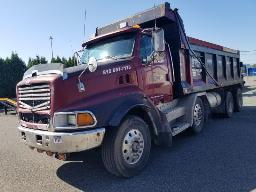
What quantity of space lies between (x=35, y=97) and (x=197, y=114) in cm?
437

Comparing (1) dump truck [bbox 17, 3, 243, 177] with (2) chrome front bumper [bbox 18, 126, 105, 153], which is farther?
(1) dump truck [bbox 17, 3, 243, 177]

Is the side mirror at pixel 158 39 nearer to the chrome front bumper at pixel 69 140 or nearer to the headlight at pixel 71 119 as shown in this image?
the chrome front bumper at pixel 69 140

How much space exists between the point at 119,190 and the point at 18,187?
1.64m

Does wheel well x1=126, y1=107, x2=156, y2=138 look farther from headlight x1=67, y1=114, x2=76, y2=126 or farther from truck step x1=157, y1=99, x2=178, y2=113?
headlight x1=67, y1=114, x2=76, y2=126

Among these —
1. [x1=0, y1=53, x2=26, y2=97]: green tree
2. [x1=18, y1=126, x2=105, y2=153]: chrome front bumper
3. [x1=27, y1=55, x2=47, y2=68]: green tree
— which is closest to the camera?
[x1=18, y1=126, x2=105, y2=153]: chrome front bumper

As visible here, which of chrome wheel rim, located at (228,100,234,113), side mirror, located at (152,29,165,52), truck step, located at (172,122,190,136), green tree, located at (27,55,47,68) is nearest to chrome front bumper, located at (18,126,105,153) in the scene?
side mirror, located at (152,29,165,52)

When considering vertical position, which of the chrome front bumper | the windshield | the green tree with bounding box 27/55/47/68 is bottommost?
the chrome front bumper

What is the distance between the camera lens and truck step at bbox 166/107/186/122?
19.4ft

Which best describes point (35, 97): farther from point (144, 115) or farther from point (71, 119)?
point (144, 115)

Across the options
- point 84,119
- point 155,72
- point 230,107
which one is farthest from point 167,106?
point 230,107

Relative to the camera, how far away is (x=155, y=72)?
18.4 feet

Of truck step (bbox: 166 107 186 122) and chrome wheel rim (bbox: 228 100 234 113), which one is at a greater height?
truck step (bbox: 166 107 186 122)

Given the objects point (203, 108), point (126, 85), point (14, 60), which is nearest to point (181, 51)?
point (203, 108)

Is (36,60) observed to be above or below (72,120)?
above
